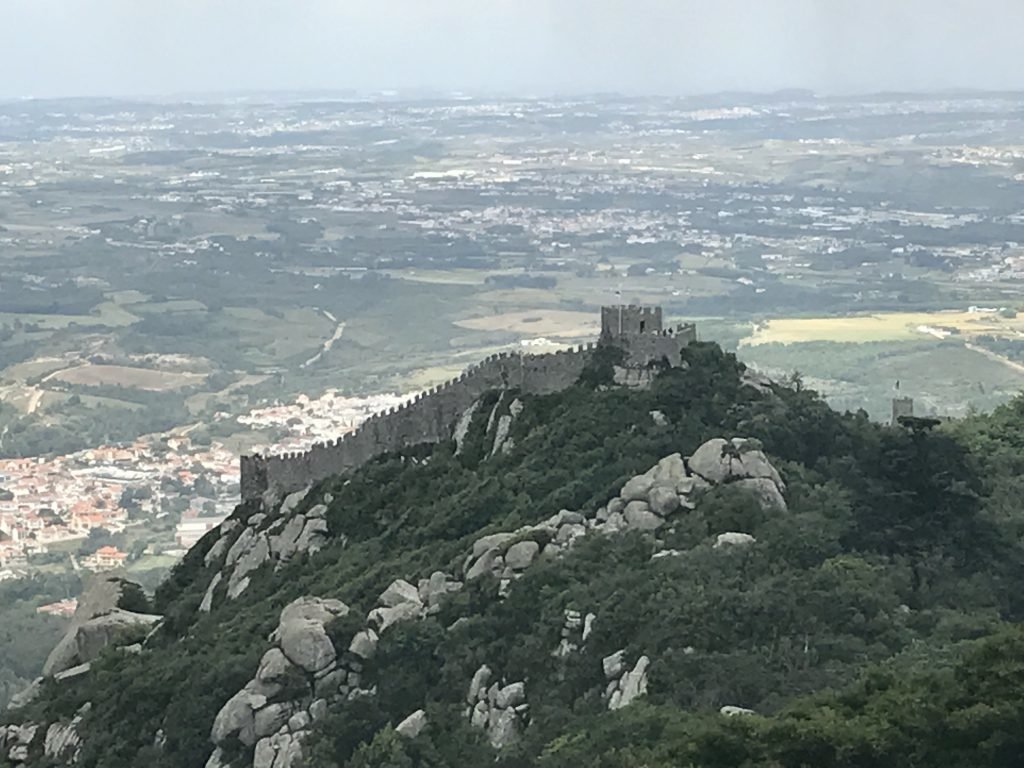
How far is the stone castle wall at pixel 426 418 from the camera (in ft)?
128

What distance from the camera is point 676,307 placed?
114m

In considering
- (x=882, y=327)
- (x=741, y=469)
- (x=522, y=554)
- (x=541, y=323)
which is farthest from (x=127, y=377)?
(x=741, y=469)

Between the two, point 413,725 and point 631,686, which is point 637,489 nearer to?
point 413,725

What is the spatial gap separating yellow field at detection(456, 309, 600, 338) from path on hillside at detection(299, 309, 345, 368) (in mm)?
7994

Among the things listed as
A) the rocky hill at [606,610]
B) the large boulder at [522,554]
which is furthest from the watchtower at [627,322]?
the large boulder at [522,554]

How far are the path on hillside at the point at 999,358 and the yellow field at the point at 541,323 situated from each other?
62.7ft

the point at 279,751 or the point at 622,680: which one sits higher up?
the point at 622,680

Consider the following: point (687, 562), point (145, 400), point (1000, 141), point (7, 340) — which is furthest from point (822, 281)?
point (687, 562)

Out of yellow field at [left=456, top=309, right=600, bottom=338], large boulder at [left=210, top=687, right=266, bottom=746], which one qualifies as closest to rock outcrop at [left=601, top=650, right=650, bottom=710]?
large boulder at [left=210, top=687, right=266, bottom=746]

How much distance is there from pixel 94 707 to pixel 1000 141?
17198cm

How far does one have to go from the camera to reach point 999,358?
94.6 m

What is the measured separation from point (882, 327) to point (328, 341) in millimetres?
35136

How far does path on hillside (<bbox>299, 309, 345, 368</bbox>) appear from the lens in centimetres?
11744

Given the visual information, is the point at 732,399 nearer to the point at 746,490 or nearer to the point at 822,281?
the point at 746,490
